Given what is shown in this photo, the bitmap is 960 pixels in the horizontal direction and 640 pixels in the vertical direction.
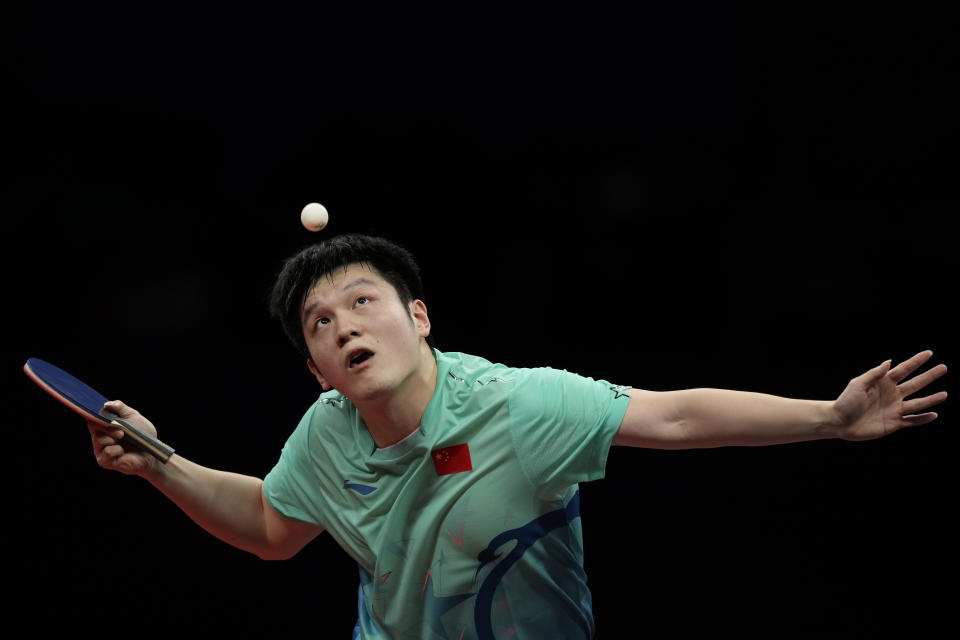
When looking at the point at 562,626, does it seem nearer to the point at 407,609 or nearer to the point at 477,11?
the point at 407,609

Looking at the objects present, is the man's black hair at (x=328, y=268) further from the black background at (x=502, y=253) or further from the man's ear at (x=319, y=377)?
the black background at (x=502, y=253)

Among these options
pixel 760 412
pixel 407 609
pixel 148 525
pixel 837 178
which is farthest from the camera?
pixel 148 525

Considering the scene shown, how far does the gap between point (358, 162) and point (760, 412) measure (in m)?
2.01

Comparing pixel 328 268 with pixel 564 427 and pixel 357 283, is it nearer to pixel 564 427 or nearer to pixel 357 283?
pixel 357 283

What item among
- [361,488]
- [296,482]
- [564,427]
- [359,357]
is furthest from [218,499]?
[564,427]

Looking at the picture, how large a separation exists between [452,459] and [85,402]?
0.86 meters

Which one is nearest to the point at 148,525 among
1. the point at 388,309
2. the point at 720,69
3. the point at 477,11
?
the point at 388,309

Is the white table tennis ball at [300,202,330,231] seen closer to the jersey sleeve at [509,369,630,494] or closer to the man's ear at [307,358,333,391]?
the man's ear at [307,358,333,391]

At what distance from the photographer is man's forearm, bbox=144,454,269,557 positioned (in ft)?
9.04

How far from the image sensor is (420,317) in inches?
109

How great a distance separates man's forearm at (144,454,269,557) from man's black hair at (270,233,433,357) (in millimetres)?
398

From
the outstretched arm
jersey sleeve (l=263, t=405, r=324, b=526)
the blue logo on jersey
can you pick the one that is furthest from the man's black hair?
the outstretched arm

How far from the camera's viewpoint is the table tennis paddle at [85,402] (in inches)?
98.1

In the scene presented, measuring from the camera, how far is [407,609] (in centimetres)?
259
